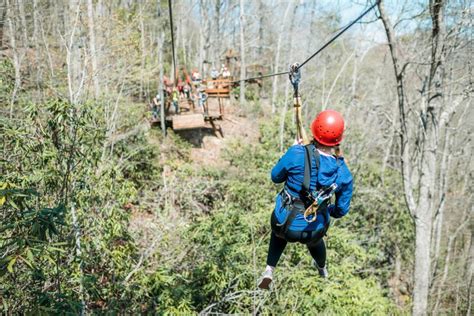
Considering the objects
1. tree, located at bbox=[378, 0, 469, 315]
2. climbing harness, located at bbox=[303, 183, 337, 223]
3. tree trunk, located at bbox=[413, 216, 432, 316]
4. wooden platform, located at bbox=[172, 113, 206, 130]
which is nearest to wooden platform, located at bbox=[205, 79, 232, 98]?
wooden platform, located at bbox=[172, 113, 206, 130]

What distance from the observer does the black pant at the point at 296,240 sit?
2881 millimetres

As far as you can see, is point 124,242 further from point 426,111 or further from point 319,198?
point 426,111

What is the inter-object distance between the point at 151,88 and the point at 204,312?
12488mm

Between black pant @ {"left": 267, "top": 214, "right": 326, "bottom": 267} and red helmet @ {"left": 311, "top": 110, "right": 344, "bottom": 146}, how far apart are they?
2.37 ft

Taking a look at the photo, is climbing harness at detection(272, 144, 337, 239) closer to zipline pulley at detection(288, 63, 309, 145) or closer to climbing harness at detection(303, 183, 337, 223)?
climbing harness at detection(303, 183, 337, 223)

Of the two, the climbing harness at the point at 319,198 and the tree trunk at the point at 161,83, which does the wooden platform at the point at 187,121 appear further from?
the climbing harness at the point at 319,198

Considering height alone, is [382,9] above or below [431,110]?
above

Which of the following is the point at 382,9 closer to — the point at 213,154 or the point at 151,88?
the point at 213,154

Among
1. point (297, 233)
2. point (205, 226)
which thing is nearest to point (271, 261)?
point (297, 233)

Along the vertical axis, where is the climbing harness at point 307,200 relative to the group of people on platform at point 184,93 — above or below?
above

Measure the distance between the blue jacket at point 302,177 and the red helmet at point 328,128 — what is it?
11 centimetres

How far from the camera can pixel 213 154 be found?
1503cm

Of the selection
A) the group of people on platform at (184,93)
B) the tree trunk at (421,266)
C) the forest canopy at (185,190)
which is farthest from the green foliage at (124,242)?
the group of people on platform at (184,93)

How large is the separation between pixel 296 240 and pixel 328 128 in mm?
915
